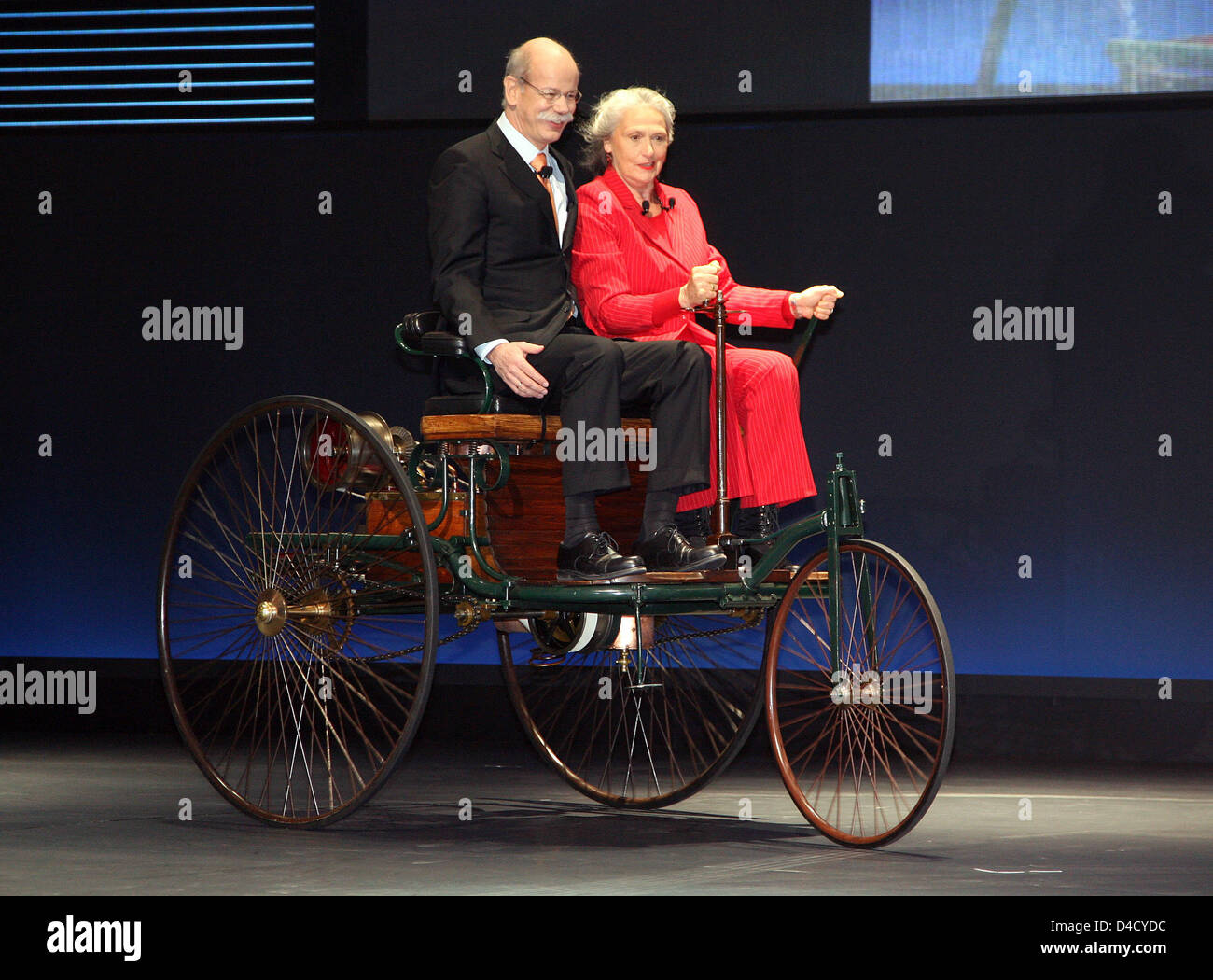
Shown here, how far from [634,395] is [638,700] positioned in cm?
136

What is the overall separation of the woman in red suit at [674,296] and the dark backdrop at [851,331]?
170cm

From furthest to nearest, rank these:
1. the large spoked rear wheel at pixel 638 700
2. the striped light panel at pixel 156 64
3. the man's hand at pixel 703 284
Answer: the striped light panel at pixel 156 64 < the large spoked rear wheel at pixel 638 700 < the man's hand at pixel 703 284

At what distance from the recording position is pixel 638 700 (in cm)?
495

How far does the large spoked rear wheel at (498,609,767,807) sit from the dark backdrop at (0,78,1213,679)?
79 centimetres

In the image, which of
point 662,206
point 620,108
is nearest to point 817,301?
point 662,206

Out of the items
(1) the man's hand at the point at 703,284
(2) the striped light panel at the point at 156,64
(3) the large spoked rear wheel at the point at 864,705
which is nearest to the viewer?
(3) the large spoked rear wheel at the point at 864,705

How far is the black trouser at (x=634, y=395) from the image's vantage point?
3.77 m

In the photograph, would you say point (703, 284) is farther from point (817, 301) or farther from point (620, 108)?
point (620, 108)

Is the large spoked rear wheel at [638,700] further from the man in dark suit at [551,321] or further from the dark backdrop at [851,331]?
the dark backdrop at [851,331]

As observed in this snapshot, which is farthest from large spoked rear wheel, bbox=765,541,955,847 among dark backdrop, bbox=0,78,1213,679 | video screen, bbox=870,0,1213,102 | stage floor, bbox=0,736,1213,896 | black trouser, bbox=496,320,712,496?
video screen, bbox=870,0,1213,102

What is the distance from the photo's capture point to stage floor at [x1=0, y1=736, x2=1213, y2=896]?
3158 mm

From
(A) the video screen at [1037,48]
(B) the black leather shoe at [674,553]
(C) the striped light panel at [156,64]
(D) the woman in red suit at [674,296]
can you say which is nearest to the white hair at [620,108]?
(D) the woman in red suit at [674,296]

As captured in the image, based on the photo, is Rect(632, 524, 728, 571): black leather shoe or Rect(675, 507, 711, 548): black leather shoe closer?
Rect(632, 524, 728, 571): black leather shoe

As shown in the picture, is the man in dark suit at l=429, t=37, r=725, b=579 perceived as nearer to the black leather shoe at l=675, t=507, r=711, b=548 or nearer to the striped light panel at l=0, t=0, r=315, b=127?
the black leather shoe at l=675, t=507, r=711, b=548
